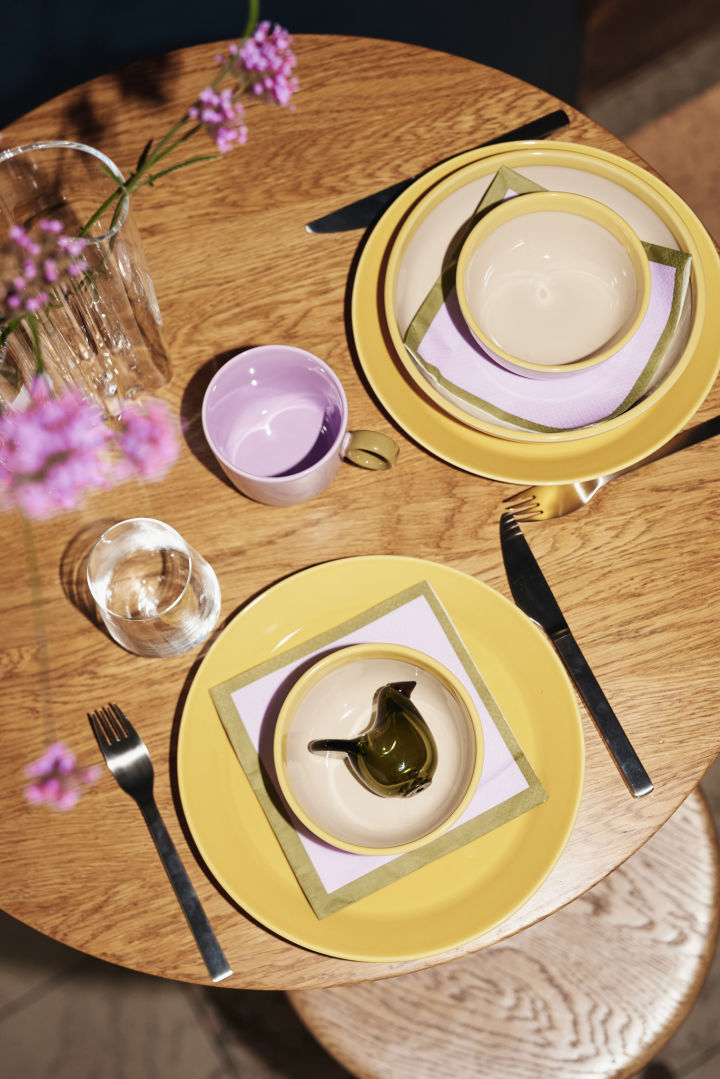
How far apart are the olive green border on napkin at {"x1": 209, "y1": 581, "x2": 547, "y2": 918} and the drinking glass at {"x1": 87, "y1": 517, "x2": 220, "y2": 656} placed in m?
0.07

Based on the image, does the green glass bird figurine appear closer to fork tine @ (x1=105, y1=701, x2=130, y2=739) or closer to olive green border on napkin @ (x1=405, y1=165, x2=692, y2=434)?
fork tine @ (x1=105, y1=701, x2=130, y2=739)

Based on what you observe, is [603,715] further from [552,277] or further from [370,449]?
[552,277]

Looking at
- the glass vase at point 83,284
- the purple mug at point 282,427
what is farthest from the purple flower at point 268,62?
the purple mug at point 282,427

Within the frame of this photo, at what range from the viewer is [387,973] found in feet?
2.72

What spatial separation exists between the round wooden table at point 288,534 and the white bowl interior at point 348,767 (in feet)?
0.44

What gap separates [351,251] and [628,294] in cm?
31

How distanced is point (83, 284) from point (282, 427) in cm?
25

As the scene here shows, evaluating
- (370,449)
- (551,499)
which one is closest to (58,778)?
(370,449)

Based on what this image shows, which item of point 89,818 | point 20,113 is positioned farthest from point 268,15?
point 89,818

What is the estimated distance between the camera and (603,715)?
87 cm

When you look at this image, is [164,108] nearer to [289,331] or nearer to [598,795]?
[289,331]

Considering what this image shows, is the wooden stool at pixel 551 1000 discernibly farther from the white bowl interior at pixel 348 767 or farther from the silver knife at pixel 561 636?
the white bowl interior at pixel 348 767

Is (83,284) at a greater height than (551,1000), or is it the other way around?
(83,284)

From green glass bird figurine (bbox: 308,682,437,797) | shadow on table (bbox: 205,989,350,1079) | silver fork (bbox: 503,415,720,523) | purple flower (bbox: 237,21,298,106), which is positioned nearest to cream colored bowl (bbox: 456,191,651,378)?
silver fork (bbox: 503,415,720,523)
